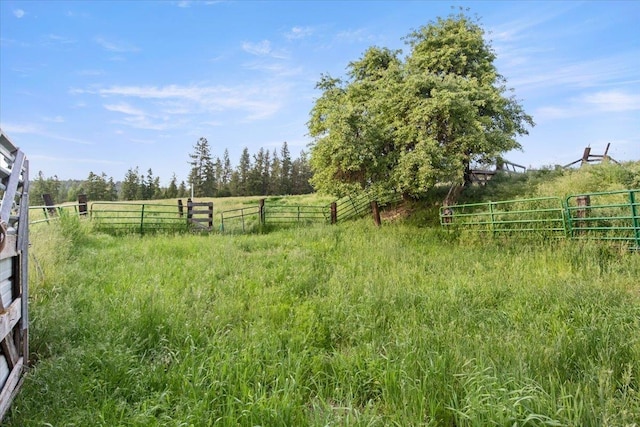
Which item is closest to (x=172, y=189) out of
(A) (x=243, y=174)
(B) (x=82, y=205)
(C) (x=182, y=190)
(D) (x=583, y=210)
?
(C) (x=182, y=190)

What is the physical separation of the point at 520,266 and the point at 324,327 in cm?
486

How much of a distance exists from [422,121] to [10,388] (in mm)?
12407

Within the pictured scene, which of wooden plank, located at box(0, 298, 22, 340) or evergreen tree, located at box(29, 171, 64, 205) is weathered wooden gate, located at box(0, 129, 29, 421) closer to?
wooden plank, located at box(0, 298, 22, 340)

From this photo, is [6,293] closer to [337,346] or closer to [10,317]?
[10,317]

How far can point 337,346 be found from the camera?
12.8 feet

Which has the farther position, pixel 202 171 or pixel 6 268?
pixel 202 171

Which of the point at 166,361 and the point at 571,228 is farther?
the point at 571,228

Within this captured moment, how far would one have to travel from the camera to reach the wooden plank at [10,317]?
2602 millimetres

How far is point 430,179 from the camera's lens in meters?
11.8

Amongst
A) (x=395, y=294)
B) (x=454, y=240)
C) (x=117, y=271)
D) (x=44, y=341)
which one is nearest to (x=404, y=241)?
(x=454, y=240)

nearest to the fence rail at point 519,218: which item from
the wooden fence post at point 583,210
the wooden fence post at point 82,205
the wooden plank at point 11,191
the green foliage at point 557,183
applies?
the wooden fence post at point 583,210

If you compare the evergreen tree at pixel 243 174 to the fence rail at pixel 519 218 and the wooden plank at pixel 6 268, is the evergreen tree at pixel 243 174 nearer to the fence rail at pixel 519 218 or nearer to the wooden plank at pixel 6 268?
the fence rail at pixel 519 218

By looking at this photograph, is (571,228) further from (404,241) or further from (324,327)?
(324,327)

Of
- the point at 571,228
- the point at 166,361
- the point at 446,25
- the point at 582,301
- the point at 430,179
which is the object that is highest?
the point at 446,25
